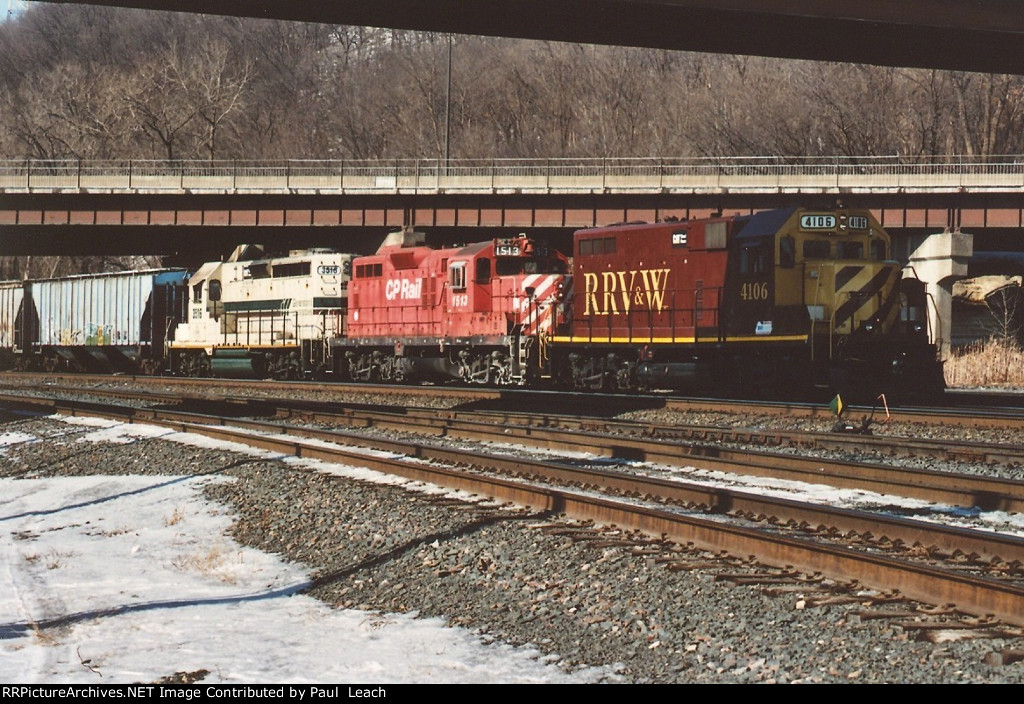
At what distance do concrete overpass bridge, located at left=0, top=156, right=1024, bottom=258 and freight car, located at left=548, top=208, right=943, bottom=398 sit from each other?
58.4 ft

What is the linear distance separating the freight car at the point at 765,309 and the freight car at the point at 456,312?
2.04 meters

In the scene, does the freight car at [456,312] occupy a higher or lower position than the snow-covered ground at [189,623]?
higher

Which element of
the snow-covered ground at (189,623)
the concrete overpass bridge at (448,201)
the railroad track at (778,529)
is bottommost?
→ the snow-covered ground at (189,623)

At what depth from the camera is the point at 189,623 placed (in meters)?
7.18

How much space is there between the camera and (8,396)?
27938mm

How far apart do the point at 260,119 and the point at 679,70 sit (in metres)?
43.4

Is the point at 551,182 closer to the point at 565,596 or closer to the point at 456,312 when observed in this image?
the point at 456,312

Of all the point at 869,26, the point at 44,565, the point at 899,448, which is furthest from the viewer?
the point at 869,26

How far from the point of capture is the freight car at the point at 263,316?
1219 inches

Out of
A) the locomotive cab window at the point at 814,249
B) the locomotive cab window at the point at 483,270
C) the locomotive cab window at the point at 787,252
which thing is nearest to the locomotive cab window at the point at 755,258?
the locomotive cab window at the point at 787,252

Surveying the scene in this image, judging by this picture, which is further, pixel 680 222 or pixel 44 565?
pixel 680 222

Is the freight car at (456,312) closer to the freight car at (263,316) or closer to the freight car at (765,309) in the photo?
the freight car at (263,316)
